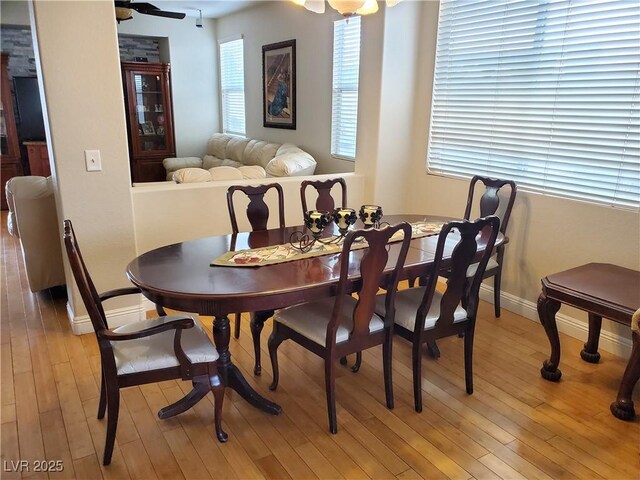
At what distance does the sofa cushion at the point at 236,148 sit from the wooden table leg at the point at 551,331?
4269mm

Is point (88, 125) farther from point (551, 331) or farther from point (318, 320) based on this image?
point (551, 331)

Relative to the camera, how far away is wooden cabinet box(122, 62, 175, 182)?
262 inches

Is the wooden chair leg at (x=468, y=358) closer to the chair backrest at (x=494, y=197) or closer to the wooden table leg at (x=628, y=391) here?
the wooden table leg at (x=628, y=391)

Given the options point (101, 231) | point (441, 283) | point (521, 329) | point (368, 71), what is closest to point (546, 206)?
point (521, 329)

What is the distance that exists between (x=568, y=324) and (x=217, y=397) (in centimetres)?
238

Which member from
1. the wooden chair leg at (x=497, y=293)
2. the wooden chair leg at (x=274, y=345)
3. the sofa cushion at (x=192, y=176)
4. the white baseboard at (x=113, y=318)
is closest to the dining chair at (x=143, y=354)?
the wooden chair leg at (x=274, y=345)

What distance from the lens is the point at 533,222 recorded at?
10.7 ft

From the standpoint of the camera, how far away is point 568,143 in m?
2.99

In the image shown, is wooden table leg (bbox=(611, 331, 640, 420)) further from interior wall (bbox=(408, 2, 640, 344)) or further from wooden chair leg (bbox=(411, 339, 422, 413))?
wooden chair leg (bbox=(411, 339, 422, 413))

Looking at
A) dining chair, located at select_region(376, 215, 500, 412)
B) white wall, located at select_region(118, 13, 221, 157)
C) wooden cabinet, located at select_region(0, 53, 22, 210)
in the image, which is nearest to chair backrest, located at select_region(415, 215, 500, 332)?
dining chair, located at select_region(376, 215, 500, 412)

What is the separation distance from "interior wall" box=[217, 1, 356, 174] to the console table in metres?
2.54

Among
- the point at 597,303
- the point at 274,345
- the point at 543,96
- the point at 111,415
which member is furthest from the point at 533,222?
the point at 111,415

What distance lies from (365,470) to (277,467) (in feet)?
1.20

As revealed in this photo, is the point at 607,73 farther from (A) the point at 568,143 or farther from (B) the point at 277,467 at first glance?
(B) the point at 277,467
